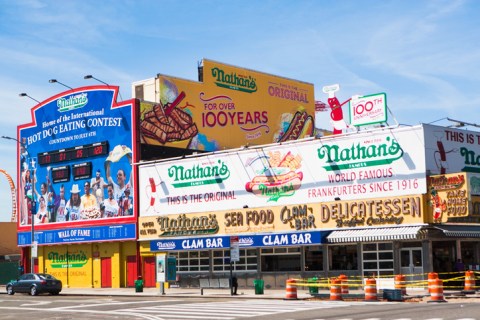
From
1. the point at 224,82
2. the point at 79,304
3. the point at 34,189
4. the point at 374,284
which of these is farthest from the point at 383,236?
the point at 34,189

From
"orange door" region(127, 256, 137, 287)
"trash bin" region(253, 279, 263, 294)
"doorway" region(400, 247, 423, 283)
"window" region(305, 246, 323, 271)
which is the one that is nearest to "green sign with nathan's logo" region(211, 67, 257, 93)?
"orange door" region(127, 256, 137, 287)

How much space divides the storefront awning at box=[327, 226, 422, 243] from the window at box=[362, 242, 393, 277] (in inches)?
49.1

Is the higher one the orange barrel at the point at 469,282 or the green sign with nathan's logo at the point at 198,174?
the green sign with nathan's logo at the point at 198,174

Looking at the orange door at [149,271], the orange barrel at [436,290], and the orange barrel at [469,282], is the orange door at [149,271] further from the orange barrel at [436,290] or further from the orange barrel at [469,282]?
the orange barrel at [436,290]

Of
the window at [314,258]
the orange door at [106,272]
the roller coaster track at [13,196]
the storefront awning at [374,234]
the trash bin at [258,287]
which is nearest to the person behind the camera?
the storefront awning at [374,234]

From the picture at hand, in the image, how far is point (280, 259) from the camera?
46781 millimetres

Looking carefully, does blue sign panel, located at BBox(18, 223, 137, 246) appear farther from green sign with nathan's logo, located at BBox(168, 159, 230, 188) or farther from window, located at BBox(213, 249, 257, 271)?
window, located at BBox(213, 249, 257, 271)

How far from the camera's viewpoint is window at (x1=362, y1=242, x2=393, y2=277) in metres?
42.0

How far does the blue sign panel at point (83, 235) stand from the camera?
55.0 metres

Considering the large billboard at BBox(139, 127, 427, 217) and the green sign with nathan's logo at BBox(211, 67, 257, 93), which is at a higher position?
the green sign with nathan's logo at BBox(211, 67, 257, 93)

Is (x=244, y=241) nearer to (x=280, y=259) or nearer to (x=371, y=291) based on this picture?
(x=280, y=259)

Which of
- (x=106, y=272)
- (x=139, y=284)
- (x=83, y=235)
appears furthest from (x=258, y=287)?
(x=83, y=235)

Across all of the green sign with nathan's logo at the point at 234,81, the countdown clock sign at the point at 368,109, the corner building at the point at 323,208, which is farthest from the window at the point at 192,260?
the green sign with nathan's logo at the point at 234,81

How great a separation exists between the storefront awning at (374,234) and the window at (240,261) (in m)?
6.55
